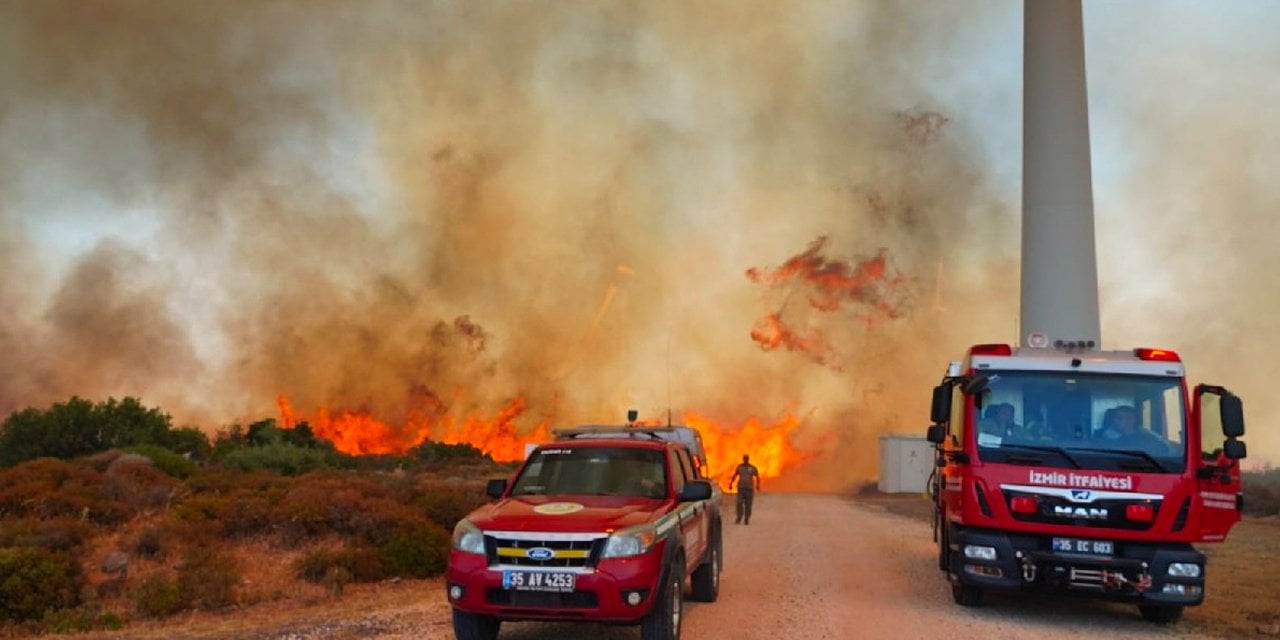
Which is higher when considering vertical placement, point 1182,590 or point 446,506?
point 446,506

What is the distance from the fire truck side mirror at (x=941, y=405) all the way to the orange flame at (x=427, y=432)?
55.1 metres

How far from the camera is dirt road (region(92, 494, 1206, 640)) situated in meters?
10.5

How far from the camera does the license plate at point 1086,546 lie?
11.4 m

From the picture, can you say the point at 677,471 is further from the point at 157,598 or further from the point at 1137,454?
the point at 157,598

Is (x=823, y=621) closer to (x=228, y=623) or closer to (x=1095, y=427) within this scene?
(x=1095, y=427)

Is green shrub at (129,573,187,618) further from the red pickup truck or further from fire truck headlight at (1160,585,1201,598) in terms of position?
fire truck headlight at (1160,585,1201,598)

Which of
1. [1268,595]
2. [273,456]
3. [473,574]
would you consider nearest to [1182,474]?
[1268,595]

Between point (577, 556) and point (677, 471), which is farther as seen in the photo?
point (677, 471)

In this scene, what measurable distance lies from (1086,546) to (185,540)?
14.1 metres

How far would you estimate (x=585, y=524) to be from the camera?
8.61m

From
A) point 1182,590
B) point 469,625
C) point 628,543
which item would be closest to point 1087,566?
point 1182,590

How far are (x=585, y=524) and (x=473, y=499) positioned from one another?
524 inches

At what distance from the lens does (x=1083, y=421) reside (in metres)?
11.7

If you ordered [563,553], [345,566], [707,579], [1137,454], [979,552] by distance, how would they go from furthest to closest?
1. [345,566]
2. [707,579]
3. [979,552]
4. [1137,454]
5. [563,553]
